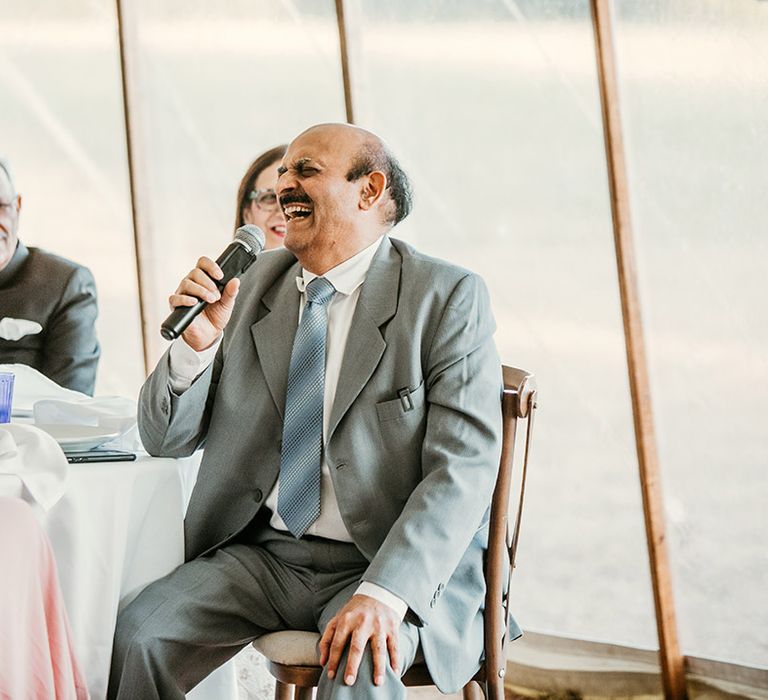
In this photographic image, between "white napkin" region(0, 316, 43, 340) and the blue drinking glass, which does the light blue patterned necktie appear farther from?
"white napkin" region(0, 316, 43, 340)

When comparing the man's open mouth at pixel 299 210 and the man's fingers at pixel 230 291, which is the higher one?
the man's open mouth at pixel 299 210

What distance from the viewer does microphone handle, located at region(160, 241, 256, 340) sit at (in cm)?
168

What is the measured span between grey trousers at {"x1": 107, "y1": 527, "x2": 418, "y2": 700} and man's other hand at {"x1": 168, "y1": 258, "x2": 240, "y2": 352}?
0.39 m

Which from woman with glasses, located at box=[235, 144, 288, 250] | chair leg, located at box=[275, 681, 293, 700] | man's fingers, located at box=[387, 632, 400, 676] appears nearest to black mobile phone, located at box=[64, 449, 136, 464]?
man's fingers, located at box=[387, 632, 400, 676]

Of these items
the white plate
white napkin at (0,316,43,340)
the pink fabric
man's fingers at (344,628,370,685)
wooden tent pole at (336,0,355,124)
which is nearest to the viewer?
the pink fabric

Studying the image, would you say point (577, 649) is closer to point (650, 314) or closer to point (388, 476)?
point (650, 314)

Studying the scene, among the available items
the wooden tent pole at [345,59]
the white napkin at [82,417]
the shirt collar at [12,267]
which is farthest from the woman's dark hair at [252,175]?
the white napkin at [82,417]

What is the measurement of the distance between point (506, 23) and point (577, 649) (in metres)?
2.01

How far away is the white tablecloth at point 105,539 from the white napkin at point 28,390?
1.41 feet

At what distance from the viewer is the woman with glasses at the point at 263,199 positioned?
3285mm

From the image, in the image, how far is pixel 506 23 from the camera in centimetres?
334

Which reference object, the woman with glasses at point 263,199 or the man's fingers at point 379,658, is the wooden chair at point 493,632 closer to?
the man's fingers at point 379,658

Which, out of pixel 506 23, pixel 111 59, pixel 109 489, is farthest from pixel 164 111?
pixel 109 489

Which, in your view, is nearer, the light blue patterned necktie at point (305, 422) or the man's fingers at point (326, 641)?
the man's fingers at point (326, 641)
